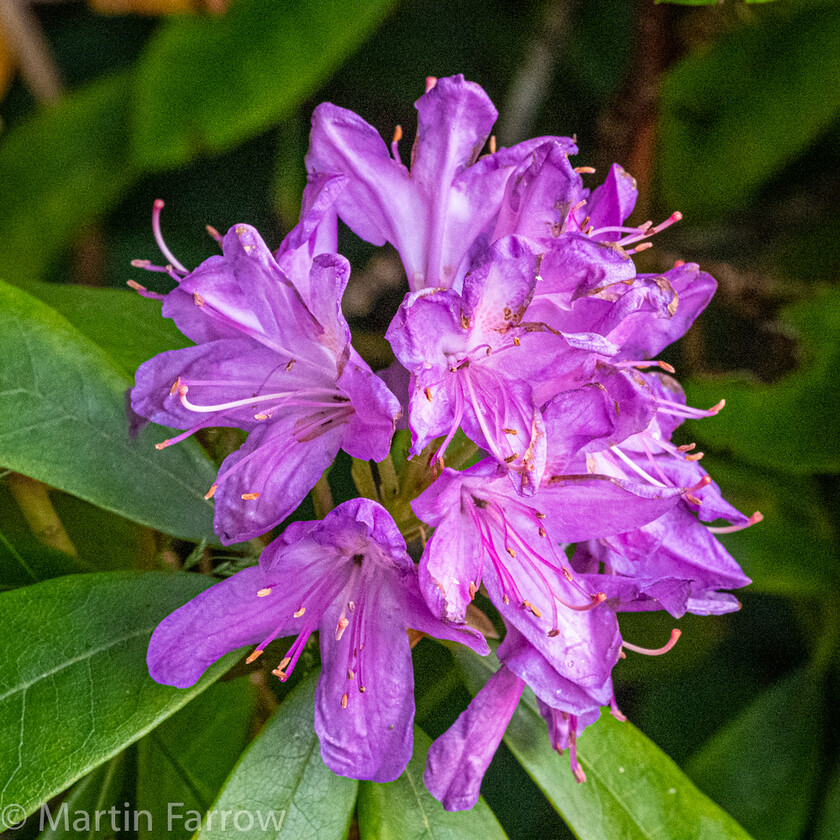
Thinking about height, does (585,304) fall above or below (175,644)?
above

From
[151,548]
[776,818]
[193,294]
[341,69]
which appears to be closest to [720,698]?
[776,818]

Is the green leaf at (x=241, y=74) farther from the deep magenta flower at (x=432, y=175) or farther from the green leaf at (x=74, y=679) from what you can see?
the green leaf at (x=74, y=679)

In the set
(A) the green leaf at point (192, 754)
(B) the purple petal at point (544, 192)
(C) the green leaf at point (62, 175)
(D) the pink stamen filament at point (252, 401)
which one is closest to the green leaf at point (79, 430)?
(D) the pink stamen filament at point (252, 401)

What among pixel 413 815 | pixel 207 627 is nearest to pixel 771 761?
pixel 413 815

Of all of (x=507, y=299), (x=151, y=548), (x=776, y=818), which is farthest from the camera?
(x=776, y=818)

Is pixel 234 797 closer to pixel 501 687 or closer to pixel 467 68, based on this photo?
pixel 501 687

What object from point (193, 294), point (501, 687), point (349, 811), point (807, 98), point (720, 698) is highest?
point (807, 98)
